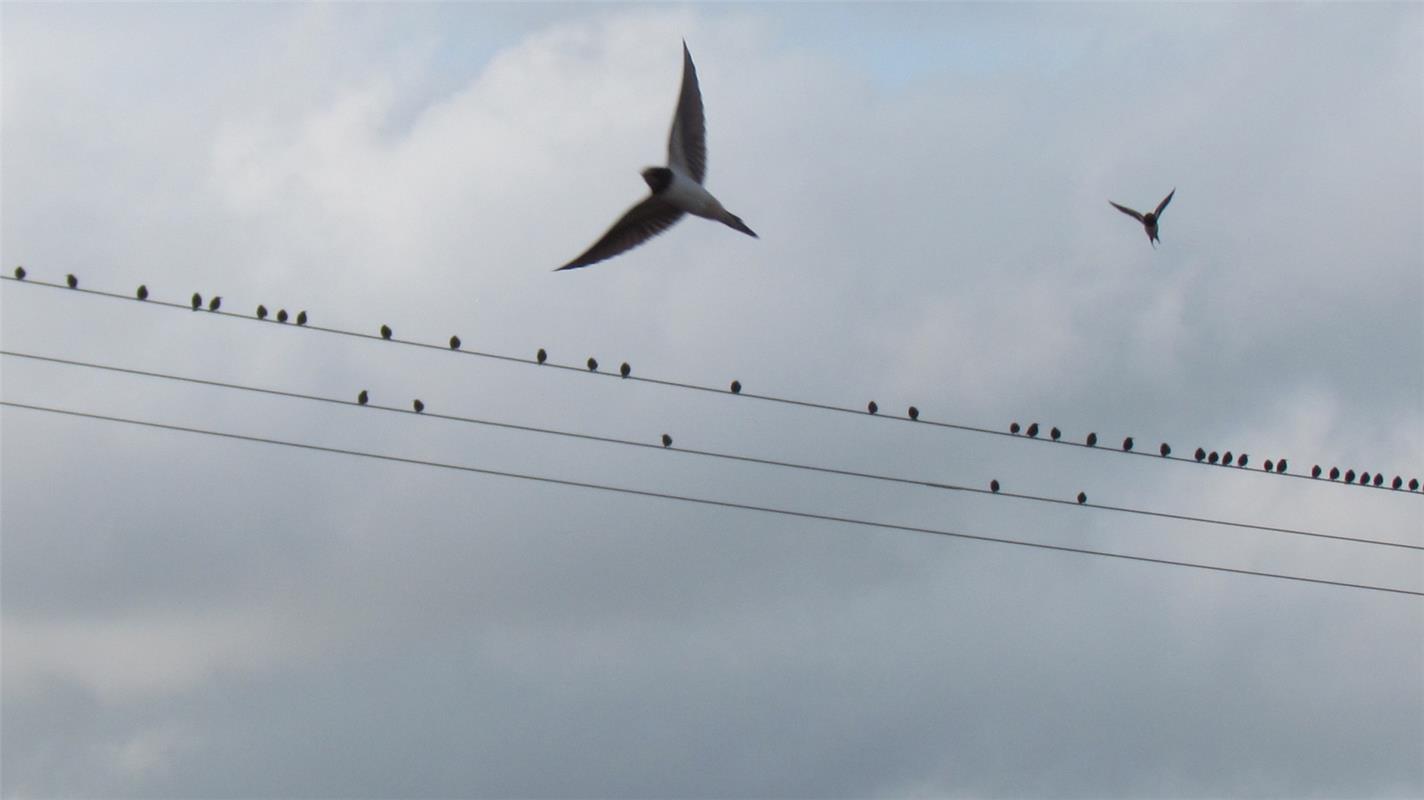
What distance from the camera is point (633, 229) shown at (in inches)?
1134

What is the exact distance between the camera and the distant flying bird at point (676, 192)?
28.0m

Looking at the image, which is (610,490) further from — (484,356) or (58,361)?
(58,361)

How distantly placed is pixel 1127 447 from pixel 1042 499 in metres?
4.09

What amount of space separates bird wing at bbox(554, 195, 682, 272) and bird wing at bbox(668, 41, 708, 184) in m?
0.65

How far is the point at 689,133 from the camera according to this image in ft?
95.2

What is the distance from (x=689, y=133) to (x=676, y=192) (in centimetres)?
140

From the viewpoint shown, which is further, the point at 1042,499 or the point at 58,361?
the point at 1042,499

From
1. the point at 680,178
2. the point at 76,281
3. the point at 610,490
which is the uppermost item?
the point at 680,178

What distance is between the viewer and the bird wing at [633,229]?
93.6 ft

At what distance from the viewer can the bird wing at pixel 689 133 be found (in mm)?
28703

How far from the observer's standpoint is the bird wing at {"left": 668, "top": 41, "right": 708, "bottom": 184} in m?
28.7

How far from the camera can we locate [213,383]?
2800cm

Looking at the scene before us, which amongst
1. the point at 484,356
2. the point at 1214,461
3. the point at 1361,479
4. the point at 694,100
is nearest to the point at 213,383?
the point at 484,356

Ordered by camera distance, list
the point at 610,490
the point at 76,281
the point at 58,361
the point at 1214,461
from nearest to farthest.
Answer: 1. the point at 58,361
2. the point at 610,490
3. the point at 76,281
4. the point at 1214,461
